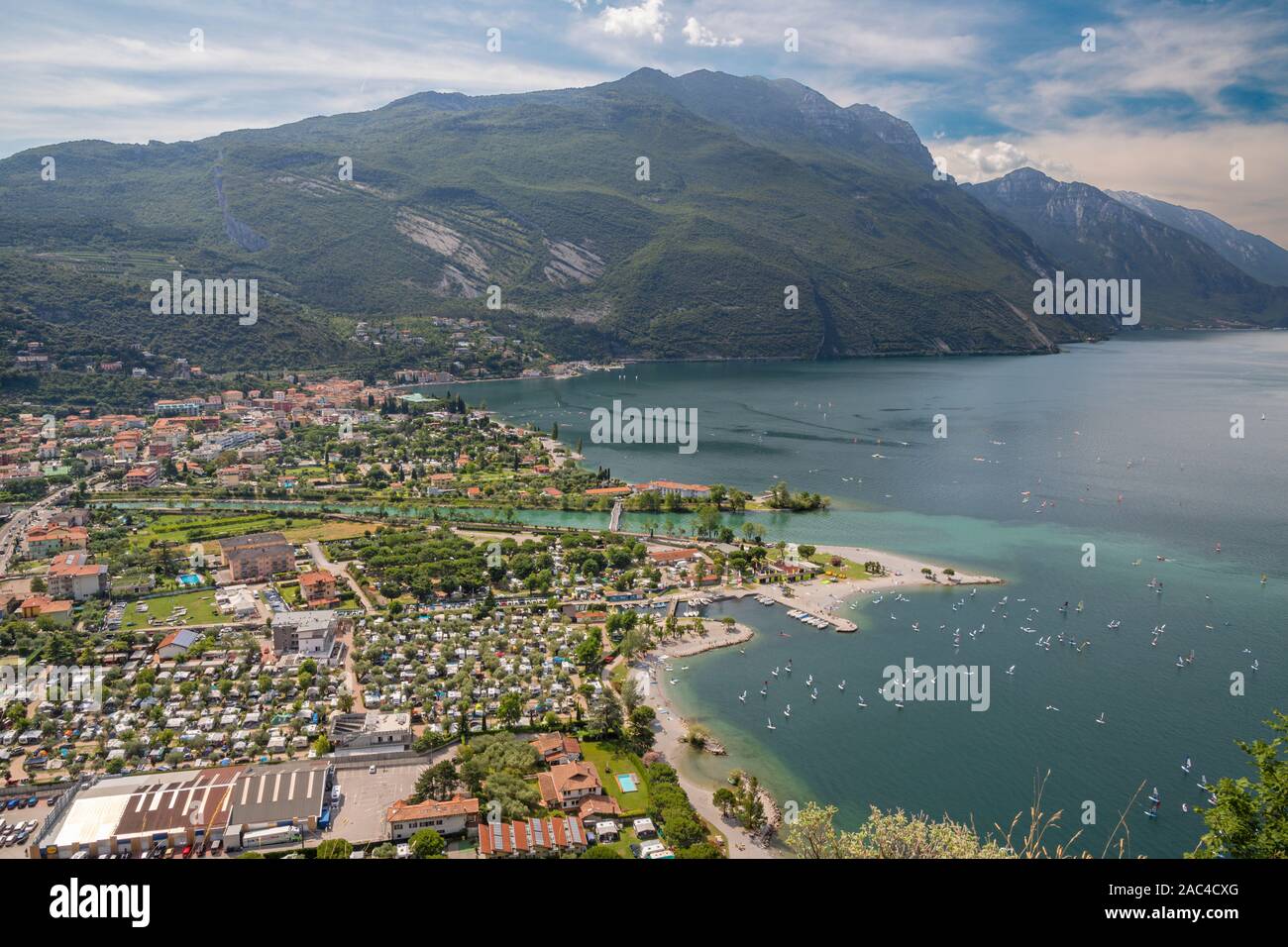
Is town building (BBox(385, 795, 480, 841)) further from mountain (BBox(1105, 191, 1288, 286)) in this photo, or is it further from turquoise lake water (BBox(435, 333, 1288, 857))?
mountain (BBox(1105, 191, 1288, 286))

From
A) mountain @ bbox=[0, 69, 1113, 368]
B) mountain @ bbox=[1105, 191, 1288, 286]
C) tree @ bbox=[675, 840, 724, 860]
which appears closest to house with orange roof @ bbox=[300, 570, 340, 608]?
tree @ bbox=[675, 840, 724, 860]

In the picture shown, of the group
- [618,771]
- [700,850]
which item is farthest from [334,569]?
[700,850]

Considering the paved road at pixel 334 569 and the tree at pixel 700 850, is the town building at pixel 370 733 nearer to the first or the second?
the tree at pixel 700 850

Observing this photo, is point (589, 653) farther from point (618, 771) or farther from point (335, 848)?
point (335, 848)

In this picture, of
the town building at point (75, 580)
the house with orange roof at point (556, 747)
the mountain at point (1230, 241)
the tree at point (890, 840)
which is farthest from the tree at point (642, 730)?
the mountain at point (1230, 241)
